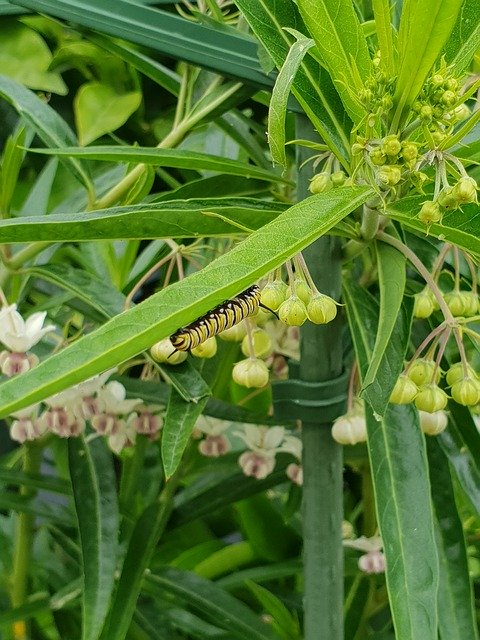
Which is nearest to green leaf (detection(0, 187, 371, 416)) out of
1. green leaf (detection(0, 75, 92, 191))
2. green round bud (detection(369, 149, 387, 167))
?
green round bud (detection(369, 149, 387, 167))

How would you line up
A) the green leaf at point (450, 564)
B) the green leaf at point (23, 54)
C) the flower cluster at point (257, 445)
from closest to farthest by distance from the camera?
1. the green leaf at point (450, 564)
2. the flower cluster at point (257, 445)
3. the green leaf at point (23, 54)

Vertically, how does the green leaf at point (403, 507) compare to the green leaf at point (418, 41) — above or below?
below

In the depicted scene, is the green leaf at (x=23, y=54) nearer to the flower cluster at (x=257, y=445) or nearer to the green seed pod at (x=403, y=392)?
the flower cluster at (x=257, y=445)

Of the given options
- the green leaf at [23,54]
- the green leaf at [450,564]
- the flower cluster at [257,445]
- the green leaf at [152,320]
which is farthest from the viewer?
the green leaf at [23,54]

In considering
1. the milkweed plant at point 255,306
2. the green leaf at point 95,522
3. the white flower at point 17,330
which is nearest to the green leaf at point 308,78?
the milkweed plant at point 255,306

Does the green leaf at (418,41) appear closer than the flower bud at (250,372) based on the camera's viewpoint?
Yes

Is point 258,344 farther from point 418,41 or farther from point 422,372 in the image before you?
point 418,41

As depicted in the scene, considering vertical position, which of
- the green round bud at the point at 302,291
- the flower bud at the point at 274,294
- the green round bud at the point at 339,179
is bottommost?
the flower bud at the point at 274,294
